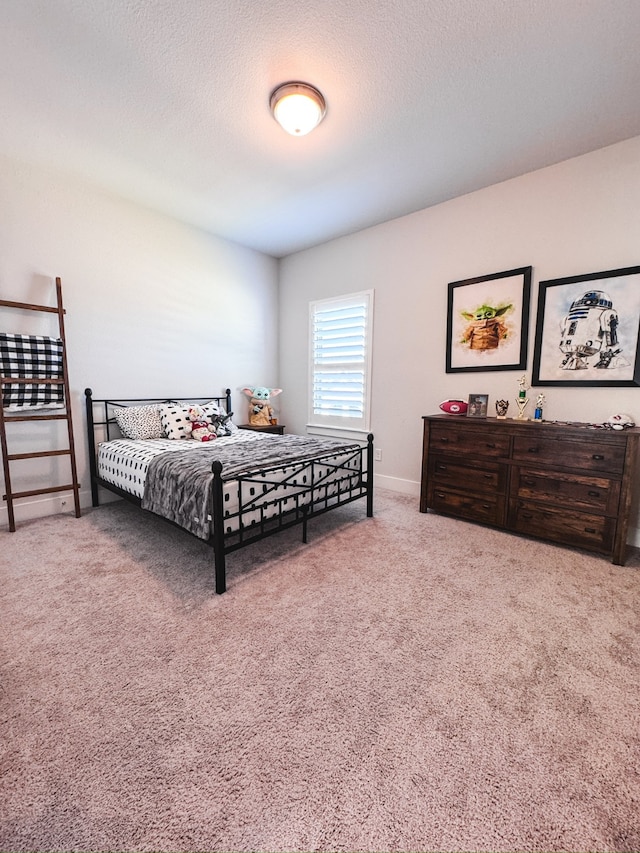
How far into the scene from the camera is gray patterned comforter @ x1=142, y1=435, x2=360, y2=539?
2.07 meters

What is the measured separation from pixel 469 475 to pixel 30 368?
3840 mm

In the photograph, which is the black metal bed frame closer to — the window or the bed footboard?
the bed footboard

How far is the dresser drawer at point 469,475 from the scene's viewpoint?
2844mm

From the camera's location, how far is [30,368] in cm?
291

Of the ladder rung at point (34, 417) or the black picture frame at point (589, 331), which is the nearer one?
the black picture frame at point (589, 331)

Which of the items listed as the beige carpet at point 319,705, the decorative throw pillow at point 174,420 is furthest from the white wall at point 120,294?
the beige carpet at point 319,705

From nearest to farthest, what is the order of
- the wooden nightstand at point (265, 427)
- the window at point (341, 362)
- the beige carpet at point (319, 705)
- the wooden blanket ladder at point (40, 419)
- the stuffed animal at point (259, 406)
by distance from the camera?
the beige carpet at point (319, 705) → the wooden blanket ladder at point (40, 419) → the window at point (341, 362) → the wooden nightstand at point (265, 427) → the stuffed animal at point (259, 406)

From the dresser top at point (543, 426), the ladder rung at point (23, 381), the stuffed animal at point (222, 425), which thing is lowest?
the stuffed animal at point (222, 425)

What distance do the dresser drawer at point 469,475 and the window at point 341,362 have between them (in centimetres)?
119

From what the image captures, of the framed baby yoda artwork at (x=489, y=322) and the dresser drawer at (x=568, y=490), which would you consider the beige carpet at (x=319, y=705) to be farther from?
the framed baby yoda artwork at (x=489, y=322)

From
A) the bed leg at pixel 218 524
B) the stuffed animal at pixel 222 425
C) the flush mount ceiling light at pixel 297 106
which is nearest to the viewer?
the bed leg at pixel 218 524

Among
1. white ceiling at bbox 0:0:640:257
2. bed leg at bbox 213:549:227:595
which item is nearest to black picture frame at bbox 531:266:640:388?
white ceiling at bbox 0:0:640:257

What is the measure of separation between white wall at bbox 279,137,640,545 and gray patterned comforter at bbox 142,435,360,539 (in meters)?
1.22

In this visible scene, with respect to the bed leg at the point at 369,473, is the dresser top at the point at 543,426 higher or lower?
higher
